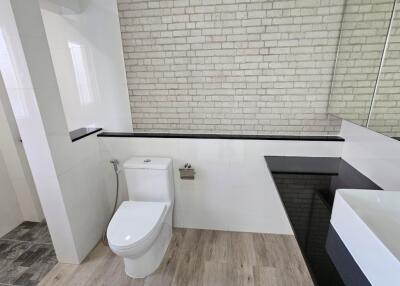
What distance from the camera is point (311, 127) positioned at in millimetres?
1926

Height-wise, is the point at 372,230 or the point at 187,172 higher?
the point at 372,230

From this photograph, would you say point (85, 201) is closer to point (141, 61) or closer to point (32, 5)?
point (141, 61)

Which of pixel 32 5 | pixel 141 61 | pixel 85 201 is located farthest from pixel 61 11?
pixel 85 201

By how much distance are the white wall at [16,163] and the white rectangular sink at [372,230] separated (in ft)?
8.61

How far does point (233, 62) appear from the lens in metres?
1.84

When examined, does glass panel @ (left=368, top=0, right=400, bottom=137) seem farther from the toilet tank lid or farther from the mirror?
the toilet tank lid

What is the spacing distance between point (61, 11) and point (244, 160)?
2.08 metres

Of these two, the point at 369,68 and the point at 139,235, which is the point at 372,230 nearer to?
the point at 369,68

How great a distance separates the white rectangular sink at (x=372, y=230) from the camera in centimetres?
64

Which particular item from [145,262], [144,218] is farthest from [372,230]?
[145,262]

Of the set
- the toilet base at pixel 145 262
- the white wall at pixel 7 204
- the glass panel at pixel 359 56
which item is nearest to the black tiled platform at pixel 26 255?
the white wall at pixel 7 204

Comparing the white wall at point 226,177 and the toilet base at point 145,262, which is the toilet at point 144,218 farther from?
the white wall at point 226,177

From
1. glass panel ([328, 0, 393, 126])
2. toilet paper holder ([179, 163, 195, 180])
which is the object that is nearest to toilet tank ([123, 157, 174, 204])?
toilet paper holder ([179, 163, 195, 180])

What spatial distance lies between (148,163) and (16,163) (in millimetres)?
1363
